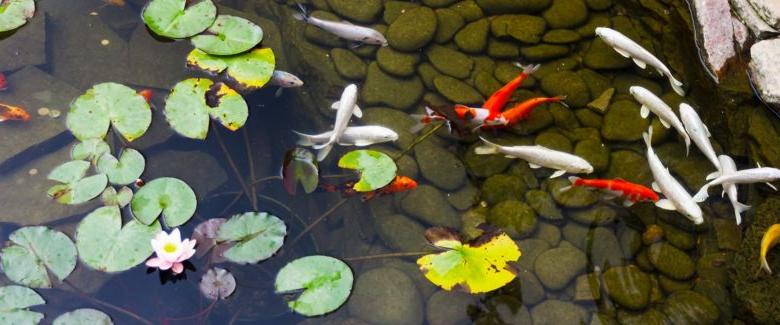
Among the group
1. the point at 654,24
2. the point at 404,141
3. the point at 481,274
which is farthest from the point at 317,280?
the point at 654,24

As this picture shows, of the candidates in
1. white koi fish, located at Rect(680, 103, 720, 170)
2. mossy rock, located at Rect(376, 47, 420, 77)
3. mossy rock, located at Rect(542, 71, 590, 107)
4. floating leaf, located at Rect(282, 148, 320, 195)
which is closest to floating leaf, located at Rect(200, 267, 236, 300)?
floating leaf, located at Rect(282, 148, 320, 195)

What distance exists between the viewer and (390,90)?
3496mm

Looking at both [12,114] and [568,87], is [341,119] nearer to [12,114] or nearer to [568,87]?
[568,87]

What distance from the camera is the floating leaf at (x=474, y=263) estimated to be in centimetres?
274

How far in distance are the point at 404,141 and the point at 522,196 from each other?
26.1 inches

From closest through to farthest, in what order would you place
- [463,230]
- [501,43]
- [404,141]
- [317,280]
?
1. [317,280]
2. [463,230]
3. [404,141]
4. [501,43]

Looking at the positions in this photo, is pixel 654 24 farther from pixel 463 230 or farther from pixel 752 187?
pixel 463 230

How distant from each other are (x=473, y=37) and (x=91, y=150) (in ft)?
6.94

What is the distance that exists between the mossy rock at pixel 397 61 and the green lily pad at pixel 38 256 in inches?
71.5

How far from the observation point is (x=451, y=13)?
12.5 feet

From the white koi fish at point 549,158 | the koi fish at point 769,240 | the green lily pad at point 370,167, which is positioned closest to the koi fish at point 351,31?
the green lily pad at point 370,167

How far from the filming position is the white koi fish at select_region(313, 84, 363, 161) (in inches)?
121

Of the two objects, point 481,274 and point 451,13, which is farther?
point 451,13

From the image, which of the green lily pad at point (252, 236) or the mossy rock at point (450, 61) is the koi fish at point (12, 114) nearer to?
the green lily pad at point (252, 236)
